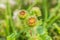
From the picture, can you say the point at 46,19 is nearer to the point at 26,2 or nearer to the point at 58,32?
the point at 58,32

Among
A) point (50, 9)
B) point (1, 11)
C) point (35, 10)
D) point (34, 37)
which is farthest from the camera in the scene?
point (50, 9)

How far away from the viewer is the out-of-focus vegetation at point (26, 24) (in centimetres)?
63

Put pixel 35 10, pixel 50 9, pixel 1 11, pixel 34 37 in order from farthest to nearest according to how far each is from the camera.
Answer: pixel 50 9
pixel 1 11
pixel 35 10
pixel 34 37

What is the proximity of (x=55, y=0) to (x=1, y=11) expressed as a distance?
0.30m

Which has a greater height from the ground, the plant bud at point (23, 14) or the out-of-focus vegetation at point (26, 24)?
the plant bud at point (23, 14)

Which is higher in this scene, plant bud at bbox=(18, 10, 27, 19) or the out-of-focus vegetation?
plant bud at bbox=(18, 10, 27, 19)

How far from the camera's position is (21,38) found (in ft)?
2.36

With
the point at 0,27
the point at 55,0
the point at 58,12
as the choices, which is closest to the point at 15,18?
the point at 0,27

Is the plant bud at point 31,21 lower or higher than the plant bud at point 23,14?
lower

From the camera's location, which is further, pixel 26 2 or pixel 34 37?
pixel 26 2

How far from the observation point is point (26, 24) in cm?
61

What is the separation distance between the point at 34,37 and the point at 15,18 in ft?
0.52

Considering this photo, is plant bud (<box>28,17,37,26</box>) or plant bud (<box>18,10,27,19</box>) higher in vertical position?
plant bud (<box>18,10,27,19</box>)

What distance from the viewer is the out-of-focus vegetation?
2.06 feet
